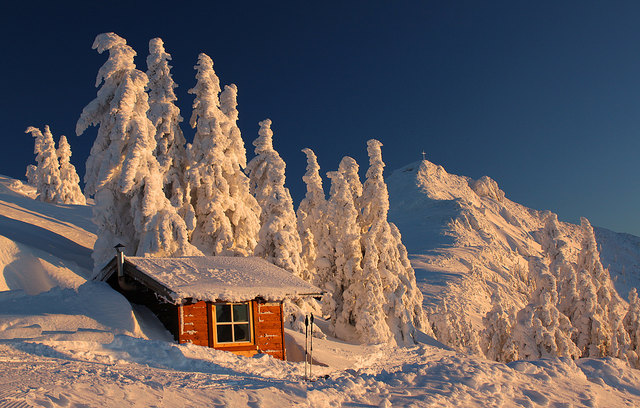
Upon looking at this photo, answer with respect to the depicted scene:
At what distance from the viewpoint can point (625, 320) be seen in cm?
4362

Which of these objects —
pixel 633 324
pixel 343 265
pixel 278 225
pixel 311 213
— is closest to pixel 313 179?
pixel 311 213

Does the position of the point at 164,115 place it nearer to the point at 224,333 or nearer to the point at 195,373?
the point at 224,333

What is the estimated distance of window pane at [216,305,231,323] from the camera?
17.0m

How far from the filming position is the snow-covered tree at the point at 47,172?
194 ft

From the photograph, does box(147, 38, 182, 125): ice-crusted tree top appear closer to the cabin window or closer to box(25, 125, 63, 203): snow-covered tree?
the cabin window

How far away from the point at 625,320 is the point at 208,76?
37.5 metres

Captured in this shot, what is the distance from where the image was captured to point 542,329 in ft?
110

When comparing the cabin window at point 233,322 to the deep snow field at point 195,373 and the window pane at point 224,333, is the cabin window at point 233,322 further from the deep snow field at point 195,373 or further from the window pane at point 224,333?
the deep snow field at point 195,373

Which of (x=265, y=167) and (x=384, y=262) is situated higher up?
(x=265, y=167)

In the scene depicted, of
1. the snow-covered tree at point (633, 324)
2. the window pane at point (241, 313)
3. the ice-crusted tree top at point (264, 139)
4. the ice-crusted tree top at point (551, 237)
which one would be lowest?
the snow-covered tree at point (633, 324)

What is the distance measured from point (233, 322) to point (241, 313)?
39cm

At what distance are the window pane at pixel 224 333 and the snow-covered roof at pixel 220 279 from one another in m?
1.25

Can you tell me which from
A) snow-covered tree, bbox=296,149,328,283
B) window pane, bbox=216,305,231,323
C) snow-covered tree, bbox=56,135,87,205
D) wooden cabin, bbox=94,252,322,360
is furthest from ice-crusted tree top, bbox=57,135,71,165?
window pane, bbox=216,305,231,323

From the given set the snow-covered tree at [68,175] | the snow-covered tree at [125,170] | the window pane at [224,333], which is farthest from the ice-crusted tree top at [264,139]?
the snow-covered tree at [68,175]
